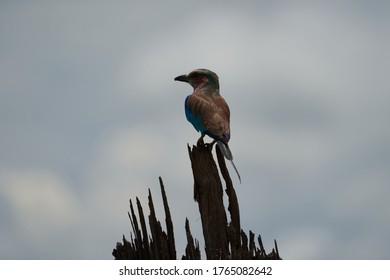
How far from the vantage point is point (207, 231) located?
1303cm

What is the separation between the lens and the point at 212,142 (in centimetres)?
1488

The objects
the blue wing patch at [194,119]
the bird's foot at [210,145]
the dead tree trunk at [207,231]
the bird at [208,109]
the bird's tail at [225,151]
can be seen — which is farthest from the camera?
the blue wing patch at [194,119]

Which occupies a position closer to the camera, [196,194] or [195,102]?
[196,194]

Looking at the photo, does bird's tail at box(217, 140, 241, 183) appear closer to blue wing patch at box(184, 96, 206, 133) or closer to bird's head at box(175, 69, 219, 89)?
blue wing patch at box(184, 96, 206, 133)

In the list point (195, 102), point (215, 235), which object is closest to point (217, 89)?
point (195, 102)

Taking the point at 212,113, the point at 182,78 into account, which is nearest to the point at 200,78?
the point at 182,78

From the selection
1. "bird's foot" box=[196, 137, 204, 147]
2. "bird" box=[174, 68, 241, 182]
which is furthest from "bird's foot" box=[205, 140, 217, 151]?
"bird's foot" box=[196, 137, 204, 147]

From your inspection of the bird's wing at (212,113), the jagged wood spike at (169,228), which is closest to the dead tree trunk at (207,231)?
the jagged wood spike at (169,228)

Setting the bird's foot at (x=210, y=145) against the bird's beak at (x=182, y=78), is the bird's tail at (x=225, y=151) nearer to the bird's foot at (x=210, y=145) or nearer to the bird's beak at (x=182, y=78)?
the bird's foot at (x=210, y=145)

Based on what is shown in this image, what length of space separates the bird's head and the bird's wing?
0.53m

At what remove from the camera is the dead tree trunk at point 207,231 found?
493 inches

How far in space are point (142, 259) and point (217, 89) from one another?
515 centimetres
